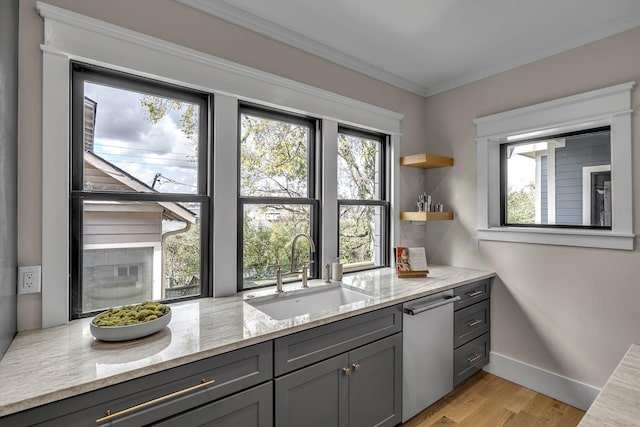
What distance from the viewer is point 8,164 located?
50.4 inches

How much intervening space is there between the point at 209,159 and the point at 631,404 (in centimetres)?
217

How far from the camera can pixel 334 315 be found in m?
1.64

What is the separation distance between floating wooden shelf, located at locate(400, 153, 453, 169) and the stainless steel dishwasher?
1.19 m

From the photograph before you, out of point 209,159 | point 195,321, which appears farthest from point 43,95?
point 195,321

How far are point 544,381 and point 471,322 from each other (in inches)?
26.6

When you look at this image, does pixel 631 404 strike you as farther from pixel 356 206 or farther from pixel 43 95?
pixel 43 95

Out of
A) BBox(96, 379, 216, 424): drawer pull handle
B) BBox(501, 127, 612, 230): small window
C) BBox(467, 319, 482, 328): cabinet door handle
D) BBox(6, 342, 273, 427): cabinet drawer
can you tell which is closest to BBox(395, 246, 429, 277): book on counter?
BBox(467, 319, 482, 328): cabinet door handle

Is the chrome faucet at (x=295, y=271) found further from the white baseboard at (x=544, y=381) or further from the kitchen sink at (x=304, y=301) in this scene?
the white baseboard at (x=544, y=381)

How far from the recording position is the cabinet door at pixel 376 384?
1756 mm

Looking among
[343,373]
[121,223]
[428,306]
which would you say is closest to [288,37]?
[121,223]

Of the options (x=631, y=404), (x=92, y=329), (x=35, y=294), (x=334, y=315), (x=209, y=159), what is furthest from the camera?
(x=209, y=159)

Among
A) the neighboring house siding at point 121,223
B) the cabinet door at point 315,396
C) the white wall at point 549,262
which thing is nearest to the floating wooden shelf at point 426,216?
the white wall at point 549,262

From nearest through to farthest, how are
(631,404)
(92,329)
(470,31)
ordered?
(631,404), (92,329), (470,31)

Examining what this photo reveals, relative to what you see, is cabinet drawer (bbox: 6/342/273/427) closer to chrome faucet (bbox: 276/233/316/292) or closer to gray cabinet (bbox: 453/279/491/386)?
chrome faucet (bbox: 276/233/316/292)
